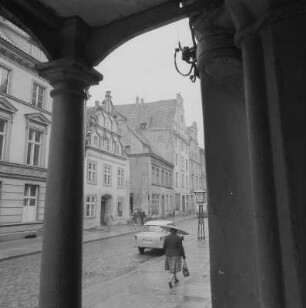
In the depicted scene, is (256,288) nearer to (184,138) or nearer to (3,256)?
(3,256)

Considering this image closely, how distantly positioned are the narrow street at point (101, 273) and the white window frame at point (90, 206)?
10908 millimetres

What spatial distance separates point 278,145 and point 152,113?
51526 millimetres

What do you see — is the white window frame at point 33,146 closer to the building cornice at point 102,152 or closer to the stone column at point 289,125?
the building cornice at point 102,152

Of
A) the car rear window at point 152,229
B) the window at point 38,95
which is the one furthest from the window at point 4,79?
the car rear window at point 152,229

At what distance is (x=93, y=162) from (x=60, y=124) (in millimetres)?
26750

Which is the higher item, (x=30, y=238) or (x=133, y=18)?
(x=133, y=18)

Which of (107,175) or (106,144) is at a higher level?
(106,144)

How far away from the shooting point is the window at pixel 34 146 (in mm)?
22609

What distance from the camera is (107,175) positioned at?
107ft

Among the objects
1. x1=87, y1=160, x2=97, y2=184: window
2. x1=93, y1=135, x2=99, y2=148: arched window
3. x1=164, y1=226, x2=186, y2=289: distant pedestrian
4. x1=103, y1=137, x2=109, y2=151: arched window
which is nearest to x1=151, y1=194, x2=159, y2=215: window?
x1=103, y1=137, x2=109, y2=151: arched window

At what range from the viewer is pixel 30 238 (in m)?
21.5

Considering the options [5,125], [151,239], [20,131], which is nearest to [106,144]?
[20,131]

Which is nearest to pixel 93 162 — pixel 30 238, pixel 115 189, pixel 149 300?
pixel 115 189

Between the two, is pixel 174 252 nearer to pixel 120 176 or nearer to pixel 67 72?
pixel 67 72
